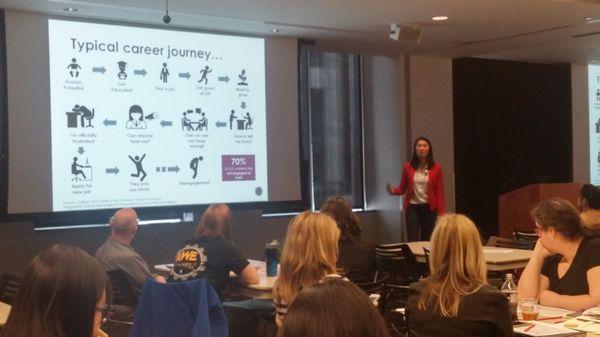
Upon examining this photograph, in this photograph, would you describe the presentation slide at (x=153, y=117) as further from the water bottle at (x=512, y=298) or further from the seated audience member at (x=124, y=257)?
the water bottle at (x=512, y=298)

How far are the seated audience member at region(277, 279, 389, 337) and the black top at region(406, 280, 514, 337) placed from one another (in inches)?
73.2

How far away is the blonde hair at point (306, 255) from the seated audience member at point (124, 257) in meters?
1.66

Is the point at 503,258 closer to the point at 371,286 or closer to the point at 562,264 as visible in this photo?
the point at 371,286

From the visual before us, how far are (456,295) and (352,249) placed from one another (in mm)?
2414

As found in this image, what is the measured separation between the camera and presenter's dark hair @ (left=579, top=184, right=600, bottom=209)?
503 centimetres

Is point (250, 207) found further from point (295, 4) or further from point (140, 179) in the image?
point (295, 4)

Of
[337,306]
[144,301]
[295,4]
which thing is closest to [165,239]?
[295,4]

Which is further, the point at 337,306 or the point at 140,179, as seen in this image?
the point at 140,179

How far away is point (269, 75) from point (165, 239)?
2.11 m

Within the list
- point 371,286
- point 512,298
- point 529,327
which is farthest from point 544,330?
point 371,286

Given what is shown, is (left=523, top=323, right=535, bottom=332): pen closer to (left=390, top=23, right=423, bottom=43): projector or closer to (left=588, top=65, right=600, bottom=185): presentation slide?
(left=390, top=23, right=423, bottom=43): projector

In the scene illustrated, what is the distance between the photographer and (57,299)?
1.80 meters

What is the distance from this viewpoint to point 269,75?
8.27 metres

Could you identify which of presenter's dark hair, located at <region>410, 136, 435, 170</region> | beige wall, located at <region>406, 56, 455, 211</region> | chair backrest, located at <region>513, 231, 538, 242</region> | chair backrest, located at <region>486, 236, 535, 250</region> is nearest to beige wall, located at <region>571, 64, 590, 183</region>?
beige wall, located at <region>406, 56, 455, 211</region>
